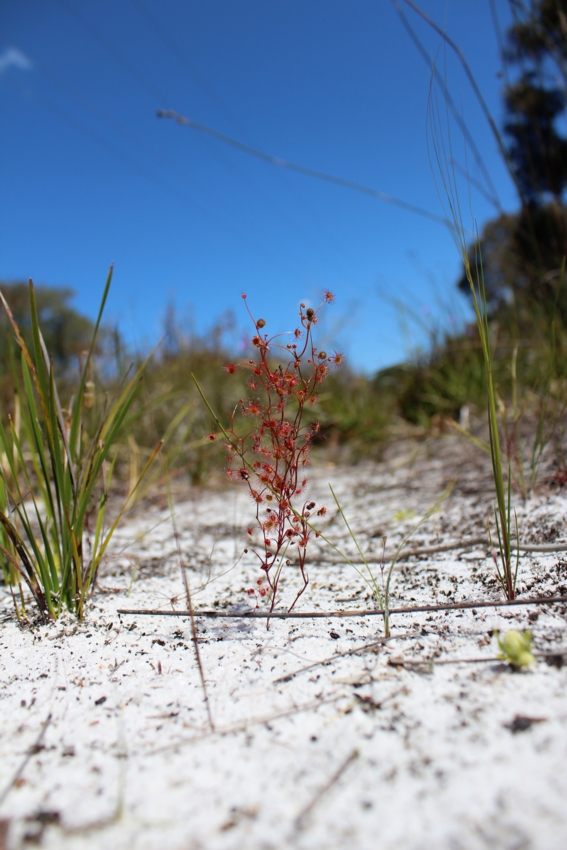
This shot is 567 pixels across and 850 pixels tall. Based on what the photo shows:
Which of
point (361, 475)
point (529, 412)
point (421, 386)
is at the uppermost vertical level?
point (421, 386)

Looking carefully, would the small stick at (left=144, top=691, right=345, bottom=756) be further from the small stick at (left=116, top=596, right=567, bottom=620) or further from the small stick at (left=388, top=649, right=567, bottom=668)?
the small stick at (left=116, top=596, right=567, bottom=620)

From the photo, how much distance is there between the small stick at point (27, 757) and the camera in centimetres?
64

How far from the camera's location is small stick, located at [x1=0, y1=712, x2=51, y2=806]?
0.64m

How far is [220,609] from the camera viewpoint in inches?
45.2

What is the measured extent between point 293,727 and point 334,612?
1.04ft

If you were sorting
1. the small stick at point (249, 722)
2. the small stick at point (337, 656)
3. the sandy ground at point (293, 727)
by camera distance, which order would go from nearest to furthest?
the sandy ground at point (293, 727)
the small stick at point (249, 722)
the small stick at point (337, 656)

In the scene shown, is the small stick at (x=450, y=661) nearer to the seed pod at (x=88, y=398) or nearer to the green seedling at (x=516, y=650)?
the green seedling at (x=516, y=650)

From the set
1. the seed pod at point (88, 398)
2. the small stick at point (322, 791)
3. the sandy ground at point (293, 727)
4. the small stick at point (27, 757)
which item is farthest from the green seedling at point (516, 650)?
the seed pod at point (88, 398)

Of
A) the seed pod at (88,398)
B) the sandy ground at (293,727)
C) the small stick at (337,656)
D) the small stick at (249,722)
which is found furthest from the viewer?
the seed pod at (88,398)

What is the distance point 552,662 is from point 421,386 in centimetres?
313

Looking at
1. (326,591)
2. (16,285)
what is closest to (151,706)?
(326,591)

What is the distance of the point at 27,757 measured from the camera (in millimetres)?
699

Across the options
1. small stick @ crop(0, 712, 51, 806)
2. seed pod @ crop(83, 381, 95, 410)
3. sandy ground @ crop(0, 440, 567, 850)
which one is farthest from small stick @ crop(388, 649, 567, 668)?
seed pod @ crop(83, 381, 95, 410)

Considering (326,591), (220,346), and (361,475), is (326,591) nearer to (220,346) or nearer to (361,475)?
(361,475)
